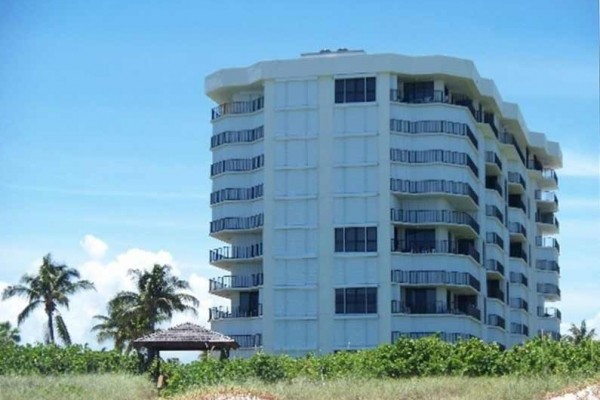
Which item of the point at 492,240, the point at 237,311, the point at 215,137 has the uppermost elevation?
the point at 215,137

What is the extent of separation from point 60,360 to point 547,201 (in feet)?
207

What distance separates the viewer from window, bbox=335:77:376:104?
7675cm

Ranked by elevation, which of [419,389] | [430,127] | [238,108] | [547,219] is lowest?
[419,389]

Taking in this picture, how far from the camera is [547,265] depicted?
101 meters

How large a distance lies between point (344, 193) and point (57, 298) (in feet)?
79.5

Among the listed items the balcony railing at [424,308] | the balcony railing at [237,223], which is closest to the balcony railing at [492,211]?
the balcony railing at [424,308]

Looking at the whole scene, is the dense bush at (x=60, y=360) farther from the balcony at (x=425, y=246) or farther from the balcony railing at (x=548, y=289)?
the balcony railing at (x=548, y=289)

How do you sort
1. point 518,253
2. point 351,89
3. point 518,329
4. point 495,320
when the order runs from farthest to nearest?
point 518,253
point 518,329
point 495,320
point 351,89

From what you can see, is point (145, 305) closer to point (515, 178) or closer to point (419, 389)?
point (515, 178)

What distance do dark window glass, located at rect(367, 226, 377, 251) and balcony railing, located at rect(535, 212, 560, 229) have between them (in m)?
30.4

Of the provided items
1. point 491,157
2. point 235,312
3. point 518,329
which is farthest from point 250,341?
point 518,329

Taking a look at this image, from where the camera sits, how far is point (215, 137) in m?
81.3

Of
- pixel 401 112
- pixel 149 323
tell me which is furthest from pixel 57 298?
pixel 401 112

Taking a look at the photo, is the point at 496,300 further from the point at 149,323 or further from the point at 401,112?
the point at 149,323
